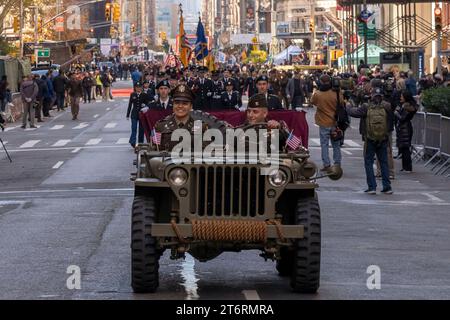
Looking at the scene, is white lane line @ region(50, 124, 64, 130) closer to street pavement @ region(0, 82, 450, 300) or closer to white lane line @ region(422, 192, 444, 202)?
street pavement @ region(0, 82, 450, 300)

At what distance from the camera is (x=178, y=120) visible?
13.2m

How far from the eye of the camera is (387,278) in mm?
12992

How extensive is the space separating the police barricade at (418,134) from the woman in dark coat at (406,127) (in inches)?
92.9

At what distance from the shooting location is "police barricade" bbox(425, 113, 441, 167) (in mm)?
28719

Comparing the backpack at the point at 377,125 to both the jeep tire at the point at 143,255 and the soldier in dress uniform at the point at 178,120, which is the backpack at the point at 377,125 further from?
the jeep tire at the point at 143,255

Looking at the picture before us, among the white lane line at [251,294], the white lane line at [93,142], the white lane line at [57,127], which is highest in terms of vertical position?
the white lane line at [57,127]

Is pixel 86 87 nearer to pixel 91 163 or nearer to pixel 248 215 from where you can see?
pixel 91 163

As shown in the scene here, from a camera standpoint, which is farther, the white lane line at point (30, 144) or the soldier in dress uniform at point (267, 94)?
the white lane line at point (30, 144)

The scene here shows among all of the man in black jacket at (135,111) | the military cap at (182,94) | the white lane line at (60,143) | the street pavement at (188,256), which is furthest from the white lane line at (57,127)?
the military cap at (182,94)

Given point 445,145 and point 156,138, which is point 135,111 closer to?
point 445,145

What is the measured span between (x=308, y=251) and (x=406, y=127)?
16.7m

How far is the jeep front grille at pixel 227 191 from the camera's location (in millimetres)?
11391

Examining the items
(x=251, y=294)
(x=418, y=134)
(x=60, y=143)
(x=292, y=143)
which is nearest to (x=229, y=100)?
(x=418, y=134)
